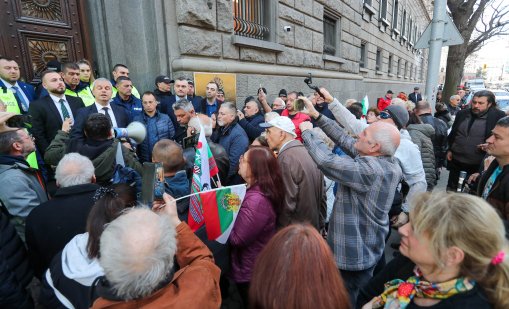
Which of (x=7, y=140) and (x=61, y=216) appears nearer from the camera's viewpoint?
(x=61, y=216)

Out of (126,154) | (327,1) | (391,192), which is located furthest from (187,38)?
(327,1)

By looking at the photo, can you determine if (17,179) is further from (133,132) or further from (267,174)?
(267,174)

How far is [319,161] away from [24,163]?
7.13 ft

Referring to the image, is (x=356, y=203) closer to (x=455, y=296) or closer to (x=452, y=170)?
(x=455, y=296)

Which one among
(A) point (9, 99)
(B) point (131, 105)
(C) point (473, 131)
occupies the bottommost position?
(C) point (473, 131)

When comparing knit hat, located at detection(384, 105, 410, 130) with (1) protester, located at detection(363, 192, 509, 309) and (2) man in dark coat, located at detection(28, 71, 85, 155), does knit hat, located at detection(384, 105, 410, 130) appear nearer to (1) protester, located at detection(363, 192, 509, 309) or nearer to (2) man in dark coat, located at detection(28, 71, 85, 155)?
(1) protester, located at detection(363, 192, 509, 309)

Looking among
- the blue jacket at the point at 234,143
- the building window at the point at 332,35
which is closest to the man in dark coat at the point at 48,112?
the blue jacket at the point at 234,143

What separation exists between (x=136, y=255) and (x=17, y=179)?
159cm

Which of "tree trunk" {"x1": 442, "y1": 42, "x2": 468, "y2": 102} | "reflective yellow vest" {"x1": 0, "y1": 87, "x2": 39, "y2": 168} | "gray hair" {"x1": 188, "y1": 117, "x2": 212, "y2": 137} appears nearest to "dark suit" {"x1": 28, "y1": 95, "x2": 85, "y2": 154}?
"reflective yellow vest" {"x1": 0, "y1": 87, "x2": 39, "y2": 168}

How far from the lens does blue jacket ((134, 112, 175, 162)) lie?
368 cm

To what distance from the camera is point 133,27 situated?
4.53 meters

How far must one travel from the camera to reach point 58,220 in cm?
180

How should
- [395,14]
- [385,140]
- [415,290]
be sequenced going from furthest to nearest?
[395,14]
[385,140]
[415,290]

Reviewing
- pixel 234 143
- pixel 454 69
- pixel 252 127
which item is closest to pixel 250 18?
pixel 252 127
